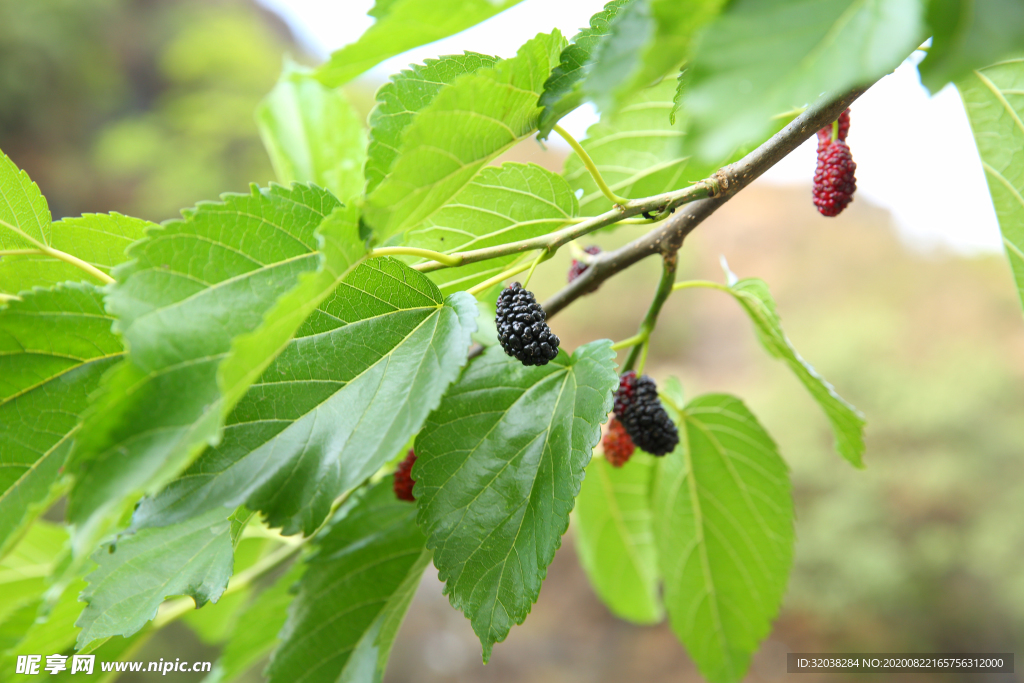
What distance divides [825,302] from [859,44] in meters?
5.06

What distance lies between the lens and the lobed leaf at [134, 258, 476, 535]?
345mm

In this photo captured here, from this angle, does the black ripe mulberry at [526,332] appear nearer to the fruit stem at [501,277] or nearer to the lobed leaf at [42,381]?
the fruit stem at [501,277]

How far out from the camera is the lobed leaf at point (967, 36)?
210mm

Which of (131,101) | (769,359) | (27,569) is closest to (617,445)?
(27,569)

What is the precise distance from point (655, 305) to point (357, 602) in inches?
15.1

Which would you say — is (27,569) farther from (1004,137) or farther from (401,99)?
(1004,137)

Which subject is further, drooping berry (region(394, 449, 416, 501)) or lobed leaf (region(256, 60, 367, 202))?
lobed leaf (region(256, 60, 367, 202))

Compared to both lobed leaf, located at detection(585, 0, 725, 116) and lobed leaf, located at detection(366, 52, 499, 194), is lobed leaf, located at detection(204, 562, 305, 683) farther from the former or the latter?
lobed leaf, located at detection(585, 0, 725, 116)

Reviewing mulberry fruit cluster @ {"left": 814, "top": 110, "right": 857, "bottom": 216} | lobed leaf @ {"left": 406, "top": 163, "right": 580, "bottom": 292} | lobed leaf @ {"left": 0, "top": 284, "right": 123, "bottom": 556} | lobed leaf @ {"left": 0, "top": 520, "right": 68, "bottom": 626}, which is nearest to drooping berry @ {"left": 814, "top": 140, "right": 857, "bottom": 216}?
mulberry fruit cluster @ {"left": 814, "top": 110, "right": 857, "bottom": 216}

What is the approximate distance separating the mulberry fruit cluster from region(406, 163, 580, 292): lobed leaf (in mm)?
241

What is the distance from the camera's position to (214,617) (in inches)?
35.6

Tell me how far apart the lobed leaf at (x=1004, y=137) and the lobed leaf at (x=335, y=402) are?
0.48 metres

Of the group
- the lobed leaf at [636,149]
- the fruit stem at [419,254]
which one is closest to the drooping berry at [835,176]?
the lobed leaf at [636,149]

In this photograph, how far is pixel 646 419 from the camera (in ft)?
1.73
